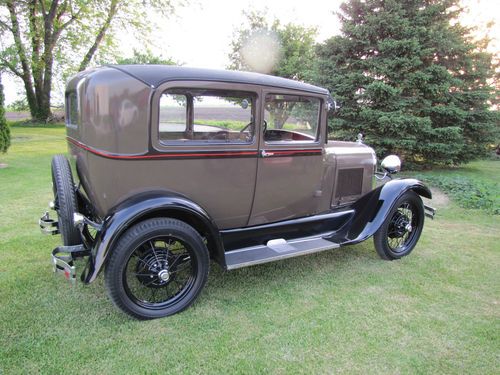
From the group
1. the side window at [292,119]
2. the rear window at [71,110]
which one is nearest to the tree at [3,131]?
the rear window at [71,110]

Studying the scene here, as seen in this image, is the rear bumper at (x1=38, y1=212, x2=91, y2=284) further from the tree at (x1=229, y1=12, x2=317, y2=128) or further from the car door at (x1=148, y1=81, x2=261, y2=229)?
the tree at (x1=229, y1=12, x2=317, y2=128)

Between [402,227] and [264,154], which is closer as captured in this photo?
[264,154]

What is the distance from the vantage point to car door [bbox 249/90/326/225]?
10.4 ft

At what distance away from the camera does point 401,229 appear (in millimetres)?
3881

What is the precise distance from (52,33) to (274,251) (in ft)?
63.5

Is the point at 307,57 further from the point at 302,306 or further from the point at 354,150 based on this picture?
the point at 302,306

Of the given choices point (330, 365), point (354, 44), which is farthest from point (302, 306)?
point (354, 44)

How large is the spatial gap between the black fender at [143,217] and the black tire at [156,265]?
0.07 meters

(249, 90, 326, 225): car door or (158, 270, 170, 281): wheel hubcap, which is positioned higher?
(249, 90, 326, 225): car door

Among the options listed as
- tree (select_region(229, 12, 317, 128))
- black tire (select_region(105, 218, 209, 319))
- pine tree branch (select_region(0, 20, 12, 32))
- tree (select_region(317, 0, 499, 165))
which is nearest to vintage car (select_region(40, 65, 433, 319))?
black tire (select_region(105, 218, 209, 319))

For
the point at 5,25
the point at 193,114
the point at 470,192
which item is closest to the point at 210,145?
the point at 193,114

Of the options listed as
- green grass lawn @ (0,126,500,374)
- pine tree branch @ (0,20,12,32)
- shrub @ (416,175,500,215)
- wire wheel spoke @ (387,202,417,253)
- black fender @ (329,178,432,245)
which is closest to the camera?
green grass lawn @ (0,126,500,374)

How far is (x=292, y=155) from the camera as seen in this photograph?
3.29 meters

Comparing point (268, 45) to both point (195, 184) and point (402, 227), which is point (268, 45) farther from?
point (195, 184)
